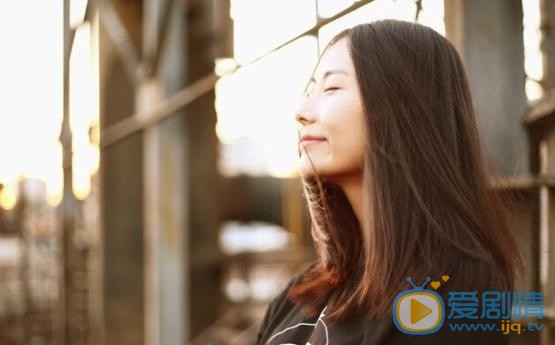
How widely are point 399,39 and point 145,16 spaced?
4.08 meters

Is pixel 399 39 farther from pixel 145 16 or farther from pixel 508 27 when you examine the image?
pixel 145 16

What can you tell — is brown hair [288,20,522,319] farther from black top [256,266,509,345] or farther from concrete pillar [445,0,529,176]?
concrete pillar [445,0,529,176]

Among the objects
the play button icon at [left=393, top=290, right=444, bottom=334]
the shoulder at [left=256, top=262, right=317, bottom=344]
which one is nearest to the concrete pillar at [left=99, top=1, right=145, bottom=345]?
the shoulder at [left=256, top=262, right=317, bottom=344]

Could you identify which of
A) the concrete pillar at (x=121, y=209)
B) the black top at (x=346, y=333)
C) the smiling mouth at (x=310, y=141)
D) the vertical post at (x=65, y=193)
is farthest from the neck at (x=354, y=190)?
the concrete pillar at (x=121, y=209)

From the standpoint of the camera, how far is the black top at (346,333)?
4.66 feet

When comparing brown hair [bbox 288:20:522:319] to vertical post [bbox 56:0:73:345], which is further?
vertical post [bbox 56:0:73:345]

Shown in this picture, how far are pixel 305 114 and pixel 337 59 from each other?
14 cm

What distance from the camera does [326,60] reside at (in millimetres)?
1711

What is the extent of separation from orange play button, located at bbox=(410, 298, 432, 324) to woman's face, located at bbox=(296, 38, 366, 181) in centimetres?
33

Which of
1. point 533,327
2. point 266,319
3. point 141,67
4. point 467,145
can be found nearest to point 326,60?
point 467,145

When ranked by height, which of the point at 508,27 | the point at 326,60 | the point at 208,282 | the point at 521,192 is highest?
the point at 508,27

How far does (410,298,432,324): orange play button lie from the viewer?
1.48 meters

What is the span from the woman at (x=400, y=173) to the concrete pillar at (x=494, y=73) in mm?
606

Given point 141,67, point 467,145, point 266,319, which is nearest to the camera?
Answer: point 467,145
